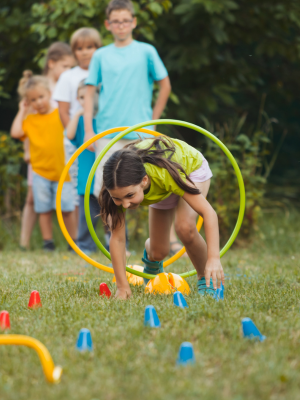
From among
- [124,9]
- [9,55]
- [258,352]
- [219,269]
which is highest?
[124,9]

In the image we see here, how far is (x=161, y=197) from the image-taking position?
3.07 meters

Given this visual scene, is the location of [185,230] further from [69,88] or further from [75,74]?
[75,74]

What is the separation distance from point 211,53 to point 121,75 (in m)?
2.69

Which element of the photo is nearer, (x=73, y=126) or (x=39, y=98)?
(x=73, y=126)

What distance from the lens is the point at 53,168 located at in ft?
18.6

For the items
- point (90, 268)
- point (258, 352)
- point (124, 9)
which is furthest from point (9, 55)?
point (258, 352)

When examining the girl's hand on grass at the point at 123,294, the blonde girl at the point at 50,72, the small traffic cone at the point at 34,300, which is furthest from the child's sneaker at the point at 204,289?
the blonde girl at the point at 50,72

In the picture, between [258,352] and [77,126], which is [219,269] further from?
[77,126]

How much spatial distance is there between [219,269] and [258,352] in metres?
0.88

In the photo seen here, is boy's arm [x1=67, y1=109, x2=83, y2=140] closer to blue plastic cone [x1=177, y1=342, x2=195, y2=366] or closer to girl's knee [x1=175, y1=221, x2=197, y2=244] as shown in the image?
girl's knee [x1=175, y1=221, x2=197, y2=244]

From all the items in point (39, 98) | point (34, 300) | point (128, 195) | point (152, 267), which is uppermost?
point (128, 195)

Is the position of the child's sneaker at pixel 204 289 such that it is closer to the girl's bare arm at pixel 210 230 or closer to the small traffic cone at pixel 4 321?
the girl's bare arm at pixel 210 230

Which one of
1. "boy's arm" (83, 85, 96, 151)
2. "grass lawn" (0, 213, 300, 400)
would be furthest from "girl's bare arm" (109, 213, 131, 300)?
"boy's arm" (83, 85, 96, 151)

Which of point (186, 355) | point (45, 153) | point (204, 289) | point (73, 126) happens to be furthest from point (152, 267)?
point (45, 153)
